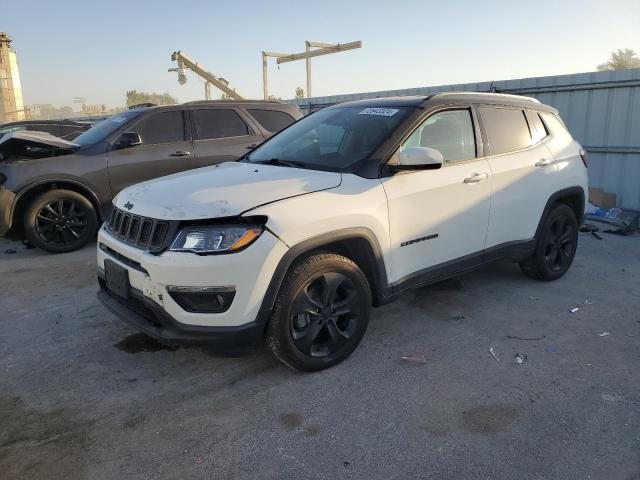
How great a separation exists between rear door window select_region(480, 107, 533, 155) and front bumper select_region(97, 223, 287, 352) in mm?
2330

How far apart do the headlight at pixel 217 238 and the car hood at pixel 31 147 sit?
4204 mm

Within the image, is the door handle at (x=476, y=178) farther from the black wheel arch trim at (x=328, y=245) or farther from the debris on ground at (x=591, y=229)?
the debris on ground at (x=591, y=229)

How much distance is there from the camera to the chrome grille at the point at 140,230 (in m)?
2.91

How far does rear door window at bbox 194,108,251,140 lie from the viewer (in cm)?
706

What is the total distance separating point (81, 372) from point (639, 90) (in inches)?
339

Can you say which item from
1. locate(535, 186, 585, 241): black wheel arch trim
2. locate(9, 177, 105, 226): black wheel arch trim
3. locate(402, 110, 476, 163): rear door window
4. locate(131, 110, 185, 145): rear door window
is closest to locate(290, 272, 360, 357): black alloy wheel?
locate(402, 110, 476, 163): rear door window

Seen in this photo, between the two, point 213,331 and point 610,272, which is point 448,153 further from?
point 610,272

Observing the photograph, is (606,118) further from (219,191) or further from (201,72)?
(201,72)

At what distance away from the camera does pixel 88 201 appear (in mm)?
6379

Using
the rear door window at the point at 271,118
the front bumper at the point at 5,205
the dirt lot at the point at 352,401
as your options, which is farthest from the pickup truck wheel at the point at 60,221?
the rear door window at the point at 271,118

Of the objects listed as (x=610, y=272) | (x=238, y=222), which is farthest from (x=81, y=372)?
(x=610, y=272)

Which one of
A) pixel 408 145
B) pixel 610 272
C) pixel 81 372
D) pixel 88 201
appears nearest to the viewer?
pixel 81 372

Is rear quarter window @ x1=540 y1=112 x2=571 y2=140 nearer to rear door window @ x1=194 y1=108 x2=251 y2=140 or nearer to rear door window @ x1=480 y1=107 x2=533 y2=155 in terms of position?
rear door window @ x1=480 y1=107 x2=533 y2=155

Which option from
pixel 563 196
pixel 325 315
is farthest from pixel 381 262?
pixel 563 196
